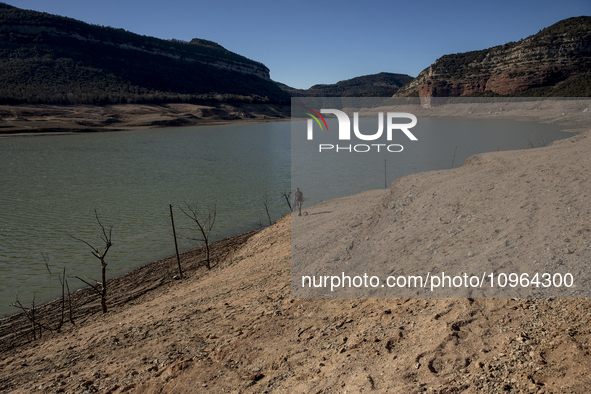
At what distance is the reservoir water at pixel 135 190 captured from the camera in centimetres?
1135

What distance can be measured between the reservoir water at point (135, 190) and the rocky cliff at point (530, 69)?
152 feet

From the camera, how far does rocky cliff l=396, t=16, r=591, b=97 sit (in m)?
67.6

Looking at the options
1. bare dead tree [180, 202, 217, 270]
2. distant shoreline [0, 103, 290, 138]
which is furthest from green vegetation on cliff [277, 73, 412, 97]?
bare dead tree [180, 202, 217, 270]

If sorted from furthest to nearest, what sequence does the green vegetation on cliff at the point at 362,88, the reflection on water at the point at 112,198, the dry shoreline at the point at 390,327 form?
1. the green vegetation on cliff at the point at 362,88
2. the reflection on water at the point at 112,198
3. the dry shoreline at the point at 390,327

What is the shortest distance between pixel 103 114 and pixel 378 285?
63606mm

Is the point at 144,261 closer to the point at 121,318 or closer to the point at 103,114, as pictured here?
the point at 121,318

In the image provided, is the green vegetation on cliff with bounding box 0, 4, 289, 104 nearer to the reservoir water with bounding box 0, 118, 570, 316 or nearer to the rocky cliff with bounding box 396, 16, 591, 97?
the reservoir water with bounding box 0, 118, 570, 316

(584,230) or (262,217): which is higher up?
(584,230)

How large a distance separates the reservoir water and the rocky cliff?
46.2m

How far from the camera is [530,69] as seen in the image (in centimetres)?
7262

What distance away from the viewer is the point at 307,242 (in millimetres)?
7973

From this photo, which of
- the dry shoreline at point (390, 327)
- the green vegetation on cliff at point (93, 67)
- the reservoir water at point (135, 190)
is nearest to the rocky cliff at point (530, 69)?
the reservoir water at point (135, 190)

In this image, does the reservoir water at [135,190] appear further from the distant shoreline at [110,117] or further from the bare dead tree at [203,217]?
the distant shoreline at [110,117]

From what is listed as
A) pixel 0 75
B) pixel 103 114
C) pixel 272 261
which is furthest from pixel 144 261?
pixel 0 75
